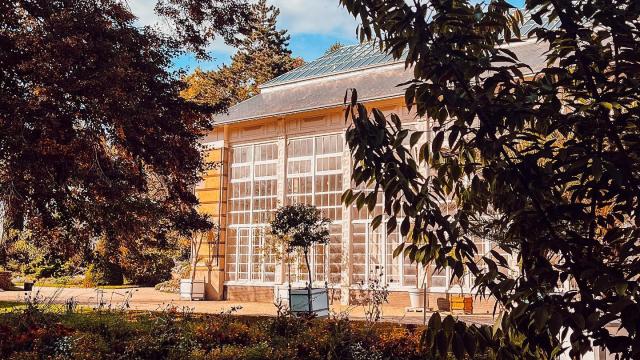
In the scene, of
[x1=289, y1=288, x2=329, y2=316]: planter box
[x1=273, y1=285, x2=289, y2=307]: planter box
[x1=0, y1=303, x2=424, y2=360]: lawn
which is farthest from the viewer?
[x1=273, y1=285, x2=289, y2=307]: planter box

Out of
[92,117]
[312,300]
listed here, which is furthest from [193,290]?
[92,117]

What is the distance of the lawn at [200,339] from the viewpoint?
635 cm

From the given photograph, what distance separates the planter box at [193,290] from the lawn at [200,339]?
13343 mm

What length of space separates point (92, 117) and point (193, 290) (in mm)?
14028

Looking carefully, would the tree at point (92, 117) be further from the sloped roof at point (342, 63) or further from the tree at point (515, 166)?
the sloped roof at point (342, 63)

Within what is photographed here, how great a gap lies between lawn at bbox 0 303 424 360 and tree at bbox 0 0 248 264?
1482 mm

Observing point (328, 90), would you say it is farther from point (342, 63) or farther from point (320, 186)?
point (320, 186)

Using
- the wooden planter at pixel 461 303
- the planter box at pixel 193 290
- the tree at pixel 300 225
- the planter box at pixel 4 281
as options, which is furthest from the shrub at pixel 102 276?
the wooden planter at pixel 461 303

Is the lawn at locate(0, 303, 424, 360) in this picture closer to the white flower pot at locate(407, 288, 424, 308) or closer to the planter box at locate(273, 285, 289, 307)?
the white flower pot at locate(407, 288, 424, 308)

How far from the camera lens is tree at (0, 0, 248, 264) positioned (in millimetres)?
8180

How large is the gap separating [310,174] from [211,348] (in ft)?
45.2

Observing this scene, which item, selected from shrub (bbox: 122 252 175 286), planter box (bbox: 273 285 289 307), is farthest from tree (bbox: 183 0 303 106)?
planter box (bbox: 273 285 289 307)

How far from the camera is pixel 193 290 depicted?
862 inches

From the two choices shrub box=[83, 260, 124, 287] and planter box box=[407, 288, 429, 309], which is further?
shrub box=[83, 260, 124, 287]
